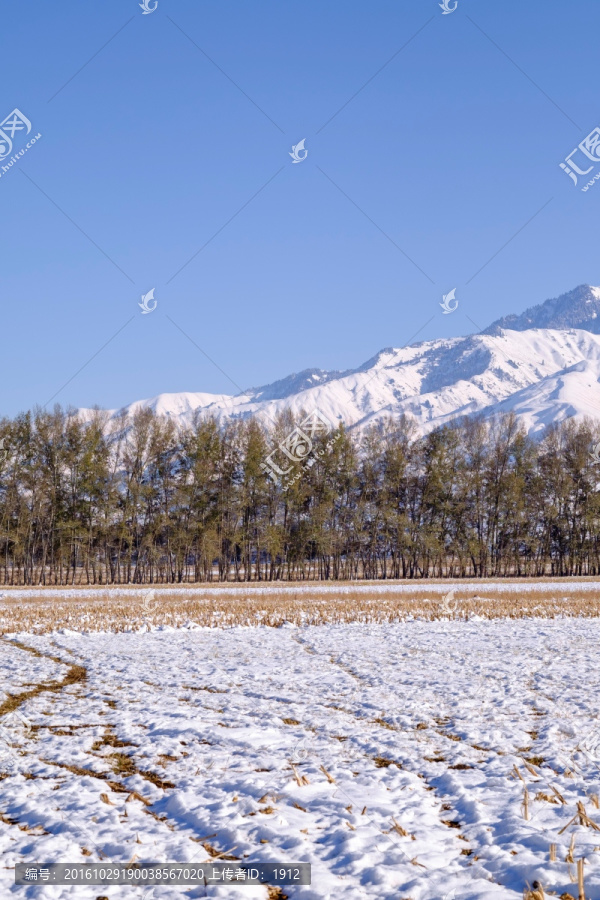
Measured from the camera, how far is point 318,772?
764cm

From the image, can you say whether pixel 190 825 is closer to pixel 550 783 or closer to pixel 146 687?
pixel 550 783

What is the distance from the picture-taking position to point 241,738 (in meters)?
9.09

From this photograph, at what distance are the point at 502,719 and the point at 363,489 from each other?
5378 cm

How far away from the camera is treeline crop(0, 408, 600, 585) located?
187ft

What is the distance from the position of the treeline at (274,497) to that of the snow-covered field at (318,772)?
42.6 meters

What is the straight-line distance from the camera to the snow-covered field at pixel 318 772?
5.50 meters

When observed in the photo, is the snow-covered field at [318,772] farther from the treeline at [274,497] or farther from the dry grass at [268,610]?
the treeline at [274,497]

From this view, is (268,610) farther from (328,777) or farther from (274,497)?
(274,497)

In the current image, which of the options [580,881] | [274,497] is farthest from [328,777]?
[274,497]

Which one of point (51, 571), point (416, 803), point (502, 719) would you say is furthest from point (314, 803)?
point (51, 571)

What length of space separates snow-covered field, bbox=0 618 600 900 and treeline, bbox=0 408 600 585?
42.6m

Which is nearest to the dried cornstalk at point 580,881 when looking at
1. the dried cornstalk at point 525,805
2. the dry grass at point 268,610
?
the dried cornstalk at point 525,805

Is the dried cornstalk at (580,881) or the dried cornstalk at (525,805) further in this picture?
the dried cornstalk at (525,805)

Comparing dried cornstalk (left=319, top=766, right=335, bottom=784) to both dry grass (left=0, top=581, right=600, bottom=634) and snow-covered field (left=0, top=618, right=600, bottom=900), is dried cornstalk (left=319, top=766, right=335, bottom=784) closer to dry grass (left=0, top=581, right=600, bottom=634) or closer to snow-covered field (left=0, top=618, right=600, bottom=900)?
snow-covered field (left=0, top=618, right=600, bottom=900)
